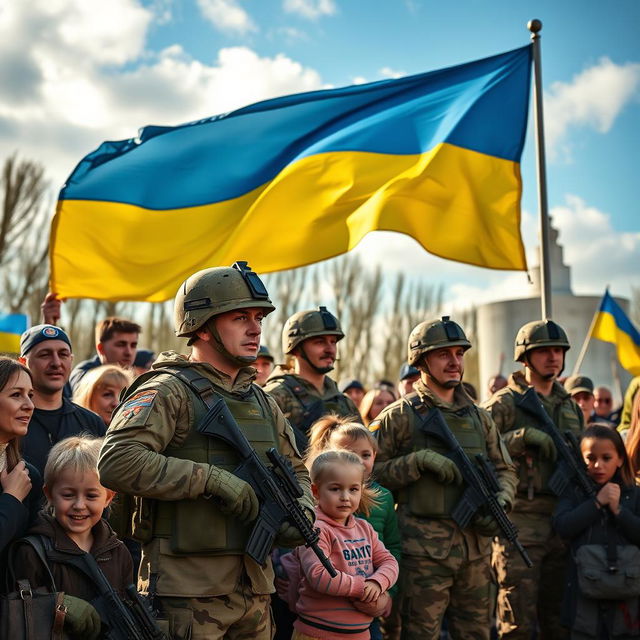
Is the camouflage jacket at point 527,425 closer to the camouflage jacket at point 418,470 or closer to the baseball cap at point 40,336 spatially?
the camouflage jacket at point 418,470

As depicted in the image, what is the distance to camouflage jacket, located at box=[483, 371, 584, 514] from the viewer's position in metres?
6.18

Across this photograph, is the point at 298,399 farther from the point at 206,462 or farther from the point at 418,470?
the point at 206,462

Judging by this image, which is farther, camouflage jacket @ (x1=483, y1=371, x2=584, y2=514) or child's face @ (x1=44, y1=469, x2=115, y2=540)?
camouflage jacket @ (x1=483, y1=371, x2=584, y2=514)

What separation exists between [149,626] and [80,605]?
290 mm

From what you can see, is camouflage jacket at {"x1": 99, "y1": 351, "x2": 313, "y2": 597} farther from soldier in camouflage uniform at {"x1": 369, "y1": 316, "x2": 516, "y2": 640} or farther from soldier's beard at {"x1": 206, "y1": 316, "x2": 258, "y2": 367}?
soldier in camouflage uniform at {"x1": 369, "y1": 316, "x2": 516, "y2": 640}

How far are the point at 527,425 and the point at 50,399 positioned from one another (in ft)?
11.8

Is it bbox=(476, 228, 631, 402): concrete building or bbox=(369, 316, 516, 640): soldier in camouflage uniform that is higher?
bbox=(476, 228, 631, 402): concrete building

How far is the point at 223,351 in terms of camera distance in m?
3.78

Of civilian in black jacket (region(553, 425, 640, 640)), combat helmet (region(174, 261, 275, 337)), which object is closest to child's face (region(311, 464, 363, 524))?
combat helmet (region(174, 261, 275, 337))

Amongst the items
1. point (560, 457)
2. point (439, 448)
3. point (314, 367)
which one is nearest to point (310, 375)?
point (314, 367)

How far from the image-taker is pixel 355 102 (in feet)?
24.3

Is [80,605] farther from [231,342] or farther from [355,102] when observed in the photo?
[355,102]

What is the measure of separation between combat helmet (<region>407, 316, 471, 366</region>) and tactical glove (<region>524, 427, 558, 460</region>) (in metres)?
0.95

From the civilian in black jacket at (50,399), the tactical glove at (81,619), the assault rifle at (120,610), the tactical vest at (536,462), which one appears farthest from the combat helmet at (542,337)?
the tactical glove at (81,619)
